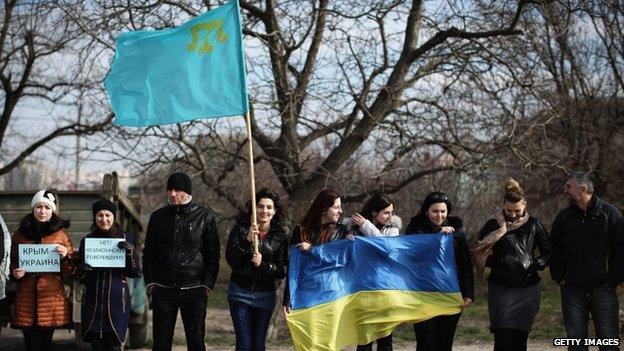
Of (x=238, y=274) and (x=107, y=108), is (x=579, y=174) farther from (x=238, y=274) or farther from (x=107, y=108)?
(x=107, y=108)

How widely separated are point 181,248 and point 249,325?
2.84 ft

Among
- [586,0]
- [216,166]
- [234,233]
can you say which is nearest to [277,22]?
[216,166]

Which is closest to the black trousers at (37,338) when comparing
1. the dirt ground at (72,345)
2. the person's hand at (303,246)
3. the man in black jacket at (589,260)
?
the person's hand at (303,246)

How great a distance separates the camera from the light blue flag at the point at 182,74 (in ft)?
25.2

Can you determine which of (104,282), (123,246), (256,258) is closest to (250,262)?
(256,258)

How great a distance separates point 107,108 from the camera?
14.3 meters

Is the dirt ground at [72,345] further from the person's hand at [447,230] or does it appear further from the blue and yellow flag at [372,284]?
the person's hand at [447,230]

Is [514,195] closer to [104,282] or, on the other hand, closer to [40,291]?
[104,282]

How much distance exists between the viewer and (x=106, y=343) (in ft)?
25.5

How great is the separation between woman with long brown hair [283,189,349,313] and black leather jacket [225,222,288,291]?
160mm

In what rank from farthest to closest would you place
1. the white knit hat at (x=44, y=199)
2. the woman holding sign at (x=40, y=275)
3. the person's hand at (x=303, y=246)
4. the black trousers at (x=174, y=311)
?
the white knit hat at (x=44, y=199)
the woman holding sign at (x=40, y=275)
the black trousers at (x=174, y=311)
the person's hand at (x=303, y=246)

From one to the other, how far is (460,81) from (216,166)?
398 centimetres

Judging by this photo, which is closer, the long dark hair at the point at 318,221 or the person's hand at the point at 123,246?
the long dark hair at the point at 318,221

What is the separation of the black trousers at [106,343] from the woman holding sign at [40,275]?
15.6 inches
